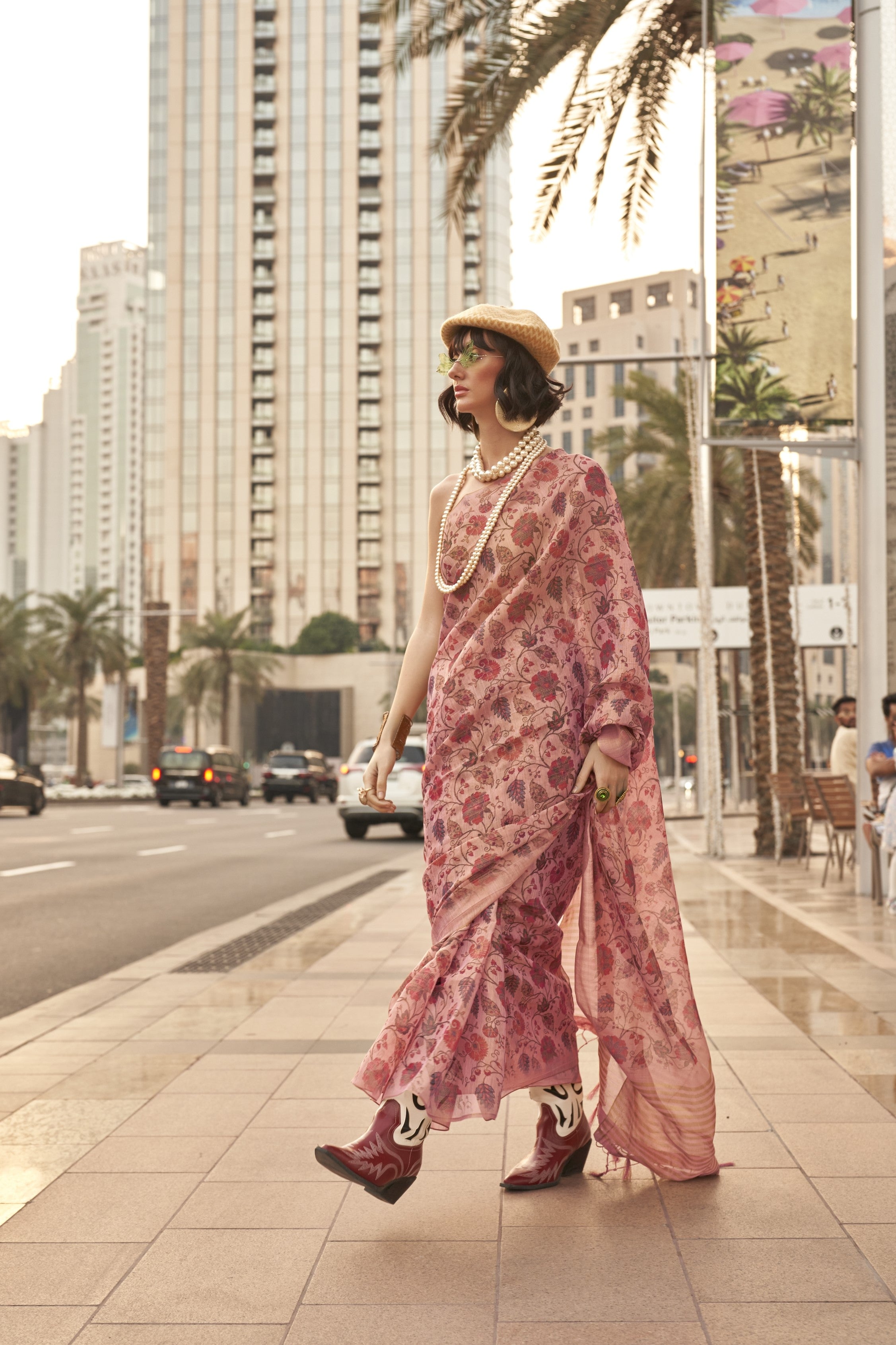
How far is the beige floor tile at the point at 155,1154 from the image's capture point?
12.4ft

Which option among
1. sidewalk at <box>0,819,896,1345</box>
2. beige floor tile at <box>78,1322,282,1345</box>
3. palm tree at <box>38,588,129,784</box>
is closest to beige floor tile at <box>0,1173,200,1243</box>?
sidewalk at <box>0,819,896,1345</box>

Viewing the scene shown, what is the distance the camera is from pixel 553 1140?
3.56 meters

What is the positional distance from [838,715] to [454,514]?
39.3 feet

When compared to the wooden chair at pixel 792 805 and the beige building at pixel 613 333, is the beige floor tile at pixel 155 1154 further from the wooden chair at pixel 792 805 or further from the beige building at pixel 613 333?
the beige building at pixel 613 333

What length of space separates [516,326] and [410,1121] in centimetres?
184

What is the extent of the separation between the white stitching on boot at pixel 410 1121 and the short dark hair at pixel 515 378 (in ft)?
5.24

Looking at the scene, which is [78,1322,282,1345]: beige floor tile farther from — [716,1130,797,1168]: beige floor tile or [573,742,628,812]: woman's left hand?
[716,1130,797,1168]: beige floor tile

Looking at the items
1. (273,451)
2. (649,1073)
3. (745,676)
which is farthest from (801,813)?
(273,451)

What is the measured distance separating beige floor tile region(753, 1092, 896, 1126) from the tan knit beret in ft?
7.19

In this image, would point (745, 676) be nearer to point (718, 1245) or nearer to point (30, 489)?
point (718, 1245)

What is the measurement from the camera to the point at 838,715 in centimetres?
1495

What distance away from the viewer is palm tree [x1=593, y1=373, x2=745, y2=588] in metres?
30.8

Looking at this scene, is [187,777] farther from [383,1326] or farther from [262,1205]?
[383,1326]

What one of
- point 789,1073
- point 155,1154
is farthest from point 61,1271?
point 789,1073
